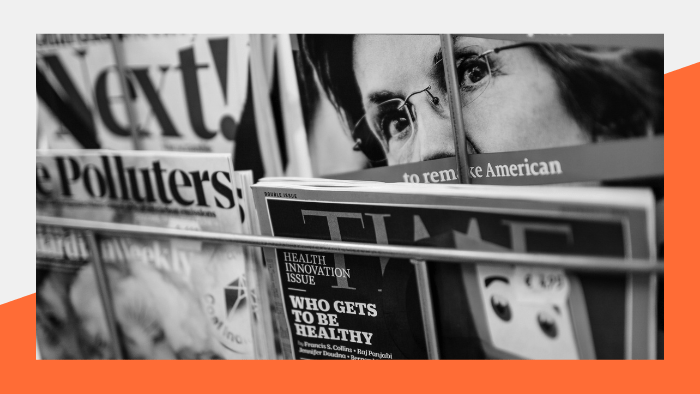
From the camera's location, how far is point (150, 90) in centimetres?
79

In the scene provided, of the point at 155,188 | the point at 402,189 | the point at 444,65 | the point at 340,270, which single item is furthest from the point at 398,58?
the point at 155,188

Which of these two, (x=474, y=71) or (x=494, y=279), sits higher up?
(x=474, y=71)

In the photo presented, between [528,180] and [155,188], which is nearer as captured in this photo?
[528,180]

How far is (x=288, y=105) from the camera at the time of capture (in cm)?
72

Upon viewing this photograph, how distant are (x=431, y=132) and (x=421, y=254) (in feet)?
0.46

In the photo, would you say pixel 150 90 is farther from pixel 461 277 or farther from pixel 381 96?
pixel 461 277

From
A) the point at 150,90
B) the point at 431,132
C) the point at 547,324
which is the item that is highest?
the point at 150,90

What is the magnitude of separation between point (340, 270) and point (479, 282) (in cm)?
16

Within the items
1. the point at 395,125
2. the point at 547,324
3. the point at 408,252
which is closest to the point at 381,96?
the point at 395,125

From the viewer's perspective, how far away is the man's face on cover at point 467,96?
597 millimetres

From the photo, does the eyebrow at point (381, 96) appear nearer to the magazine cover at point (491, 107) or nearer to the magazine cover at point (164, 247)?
the magazine cover at point (491, 107)

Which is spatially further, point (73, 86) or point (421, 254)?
point (73, 86)

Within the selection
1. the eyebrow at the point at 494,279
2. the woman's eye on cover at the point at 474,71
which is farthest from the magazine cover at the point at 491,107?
the eyebrow at the point at 494,279

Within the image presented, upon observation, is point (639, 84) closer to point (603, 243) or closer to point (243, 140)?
point (603, 243)
